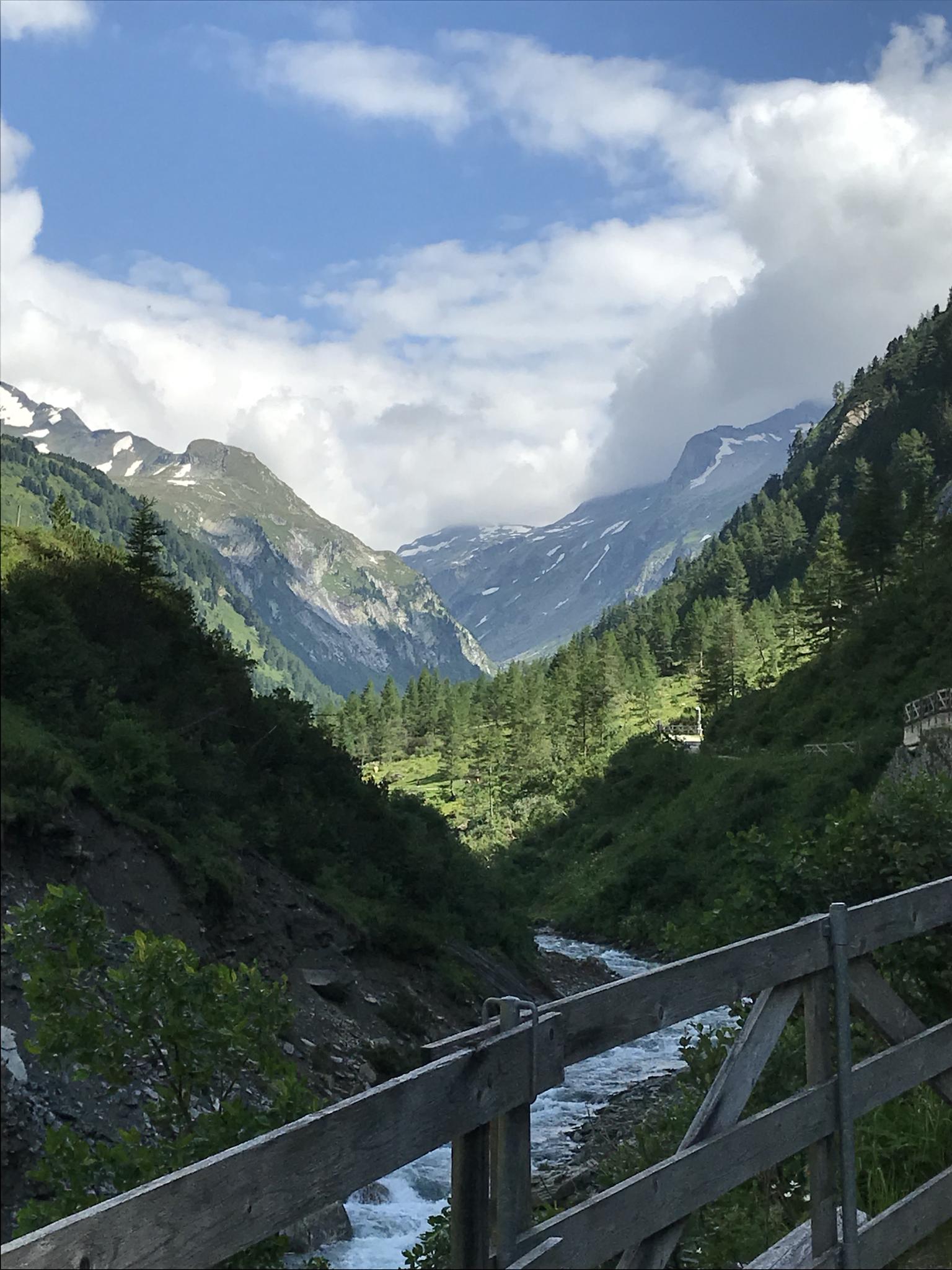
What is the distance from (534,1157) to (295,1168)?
1360 cm

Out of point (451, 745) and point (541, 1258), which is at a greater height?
point (541, 1258)

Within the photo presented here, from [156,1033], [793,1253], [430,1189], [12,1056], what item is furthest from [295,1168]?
[430,1189]

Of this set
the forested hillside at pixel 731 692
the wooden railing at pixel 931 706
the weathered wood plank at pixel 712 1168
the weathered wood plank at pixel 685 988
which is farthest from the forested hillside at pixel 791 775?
the weathered wood plank at pixel 685 988

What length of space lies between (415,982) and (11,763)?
9938 millimetres

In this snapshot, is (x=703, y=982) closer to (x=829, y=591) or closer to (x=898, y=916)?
(x=898, y=916)

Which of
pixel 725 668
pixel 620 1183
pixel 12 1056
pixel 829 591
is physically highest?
pixel 829 591

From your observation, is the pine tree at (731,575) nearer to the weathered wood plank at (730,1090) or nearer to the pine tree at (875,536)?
Result: the pine tree at (875,536)

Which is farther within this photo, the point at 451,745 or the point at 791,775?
the point at 451,745

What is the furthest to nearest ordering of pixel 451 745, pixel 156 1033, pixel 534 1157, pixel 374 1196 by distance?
pixel 451 745 → pixel 534 1157 → pixel 374 1196 → pixel 156 1033

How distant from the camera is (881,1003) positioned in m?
4.29

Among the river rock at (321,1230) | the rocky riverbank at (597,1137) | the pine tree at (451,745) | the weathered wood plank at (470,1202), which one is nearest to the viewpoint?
the weathered wood plank at (470,1202)

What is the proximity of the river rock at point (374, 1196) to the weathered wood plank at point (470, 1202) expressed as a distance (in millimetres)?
12476

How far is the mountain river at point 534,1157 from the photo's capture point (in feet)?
41.0

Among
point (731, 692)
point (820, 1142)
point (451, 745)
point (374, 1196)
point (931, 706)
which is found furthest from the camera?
point (451, 745)
